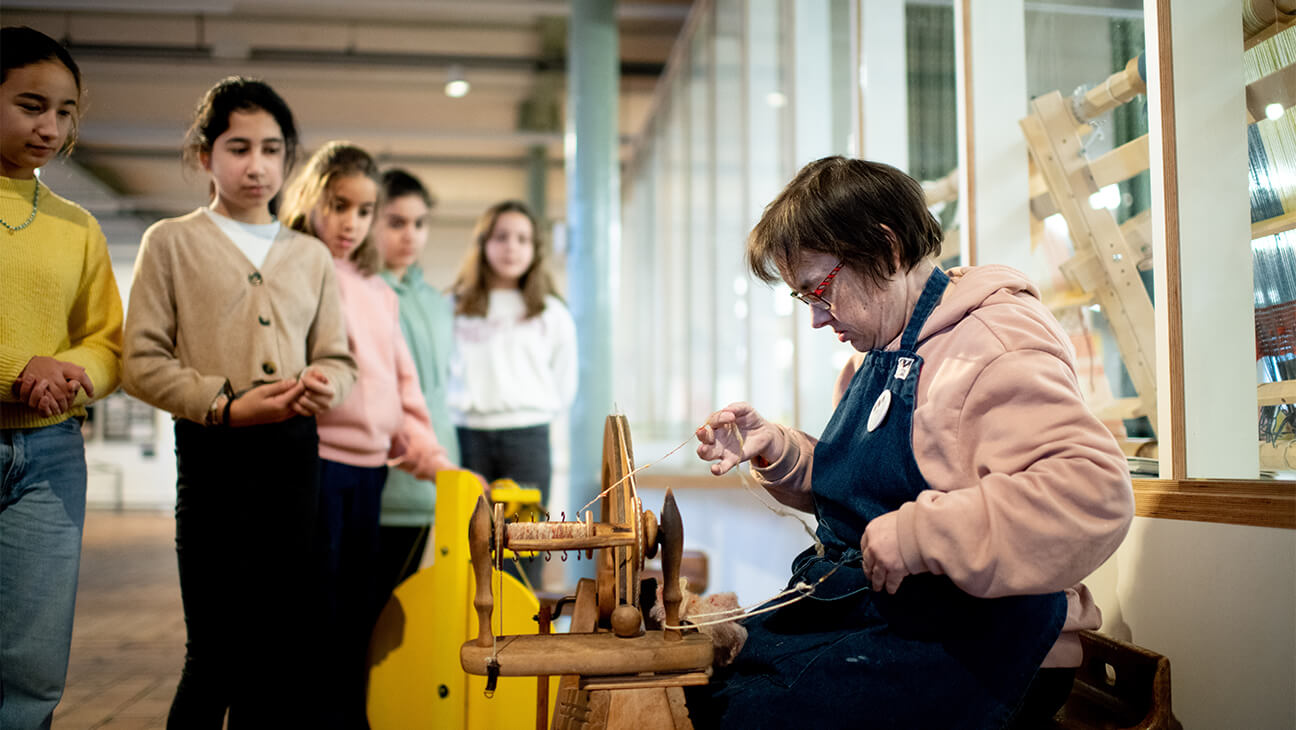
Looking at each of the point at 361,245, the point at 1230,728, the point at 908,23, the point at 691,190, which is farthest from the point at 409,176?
the point at 691,190

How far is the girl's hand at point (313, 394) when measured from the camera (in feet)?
5.82

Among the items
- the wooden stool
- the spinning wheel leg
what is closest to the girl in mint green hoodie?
the spinning wheel leg

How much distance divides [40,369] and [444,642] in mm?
853

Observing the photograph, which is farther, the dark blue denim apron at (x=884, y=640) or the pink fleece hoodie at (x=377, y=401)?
the pink fleece hoodie at (x=377, y=401)

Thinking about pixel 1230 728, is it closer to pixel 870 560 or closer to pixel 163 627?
pixel 870 560

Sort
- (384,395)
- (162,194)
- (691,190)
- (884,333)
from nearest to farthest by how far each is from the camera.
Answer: (884,333), (162,194), (384,395), (691,190)

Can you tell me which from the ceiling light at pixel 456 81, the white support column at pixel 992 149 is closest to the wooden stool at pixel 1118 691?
the white support column at pixel 992 149

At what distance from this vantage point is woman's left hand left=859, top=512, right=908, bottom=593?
3.59 feet

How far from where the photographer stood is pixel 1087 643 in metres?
1.40

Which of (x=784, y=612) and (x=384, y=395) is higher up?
(x=384, y=395)

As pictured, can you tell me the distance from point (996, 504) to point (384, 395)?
1.75m

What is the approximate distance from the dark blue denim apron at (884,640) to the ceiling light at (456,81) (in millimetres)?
6265

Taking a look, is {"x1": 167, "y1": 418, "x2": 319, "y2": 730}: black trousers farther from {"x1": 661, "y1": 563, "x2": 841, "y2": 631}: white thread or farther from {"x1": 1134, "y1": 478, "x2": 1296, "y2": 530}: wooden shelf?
{"x1": 1134, "y1": 478, "x2": 1296, "y2": 530}: wooden shelf

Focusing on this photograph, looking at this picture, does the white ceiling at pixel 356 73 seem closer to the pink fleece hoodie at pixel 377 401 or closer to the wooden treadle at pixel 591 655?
the pink fleece hoodie at pixel 377 401
